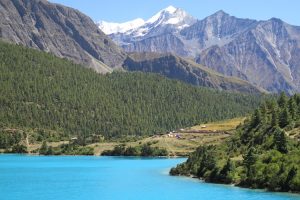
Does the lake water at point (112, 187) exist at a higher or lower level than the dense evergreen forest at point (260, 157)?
lower

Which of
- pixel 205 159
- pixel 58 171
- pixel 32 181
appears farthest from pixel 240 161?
pixel 58 171

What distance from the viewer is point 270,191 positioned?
124062 mm

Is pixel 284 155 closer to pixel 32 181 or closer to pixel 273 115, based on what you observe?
pixel 273 115

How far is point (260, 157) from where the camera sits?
14138cm

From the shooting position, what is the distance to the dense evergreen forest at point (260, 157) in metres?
126

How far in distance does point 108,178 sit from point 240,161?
137 ft

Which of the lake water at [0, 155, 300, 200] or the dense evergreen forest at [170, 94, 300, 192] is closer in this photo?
the dense evergreen forest at [170, 94, 300, 192]

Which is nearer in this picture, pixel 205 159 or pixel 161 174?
pixel 205 159

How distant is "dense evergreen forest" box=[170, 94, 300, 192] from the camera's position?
126 metres

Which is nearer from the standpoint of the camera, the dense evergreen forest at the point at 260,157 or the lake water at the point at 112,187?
the dense evergreen forest at the point at 260,157

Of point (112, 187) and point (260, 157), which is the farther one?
point (112, 187)

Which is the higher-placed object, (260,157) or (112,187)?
(260,157)

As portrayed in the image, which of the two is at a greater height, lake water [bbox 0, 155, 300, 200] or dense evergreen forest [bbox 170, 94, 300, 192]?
dense evergreen forest [bbox 170, 94, 300, 192]

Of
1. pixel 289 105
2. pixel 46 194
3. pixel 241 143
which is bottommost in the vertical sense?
pixel 46 194
